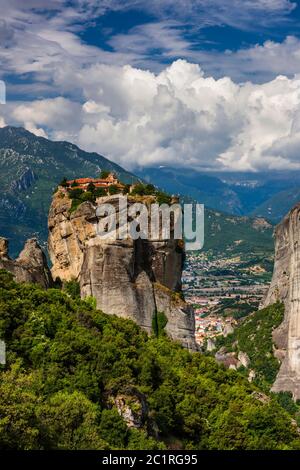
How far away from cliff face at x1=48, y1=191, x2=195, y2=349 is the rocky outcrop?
2.03m

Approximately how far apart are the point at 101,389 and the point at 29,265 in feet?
56.1

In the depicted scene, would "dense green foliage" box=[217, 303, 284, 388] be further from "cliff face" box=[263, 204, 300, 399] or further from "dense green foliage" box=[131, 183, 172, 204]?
"dense green foliage" box=[131, 183, 172, 204]

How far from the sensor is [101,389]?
31750 mm

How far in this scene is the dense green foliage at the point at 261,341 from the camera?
87688 millimetres

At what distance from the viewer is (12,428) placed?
2395 cm

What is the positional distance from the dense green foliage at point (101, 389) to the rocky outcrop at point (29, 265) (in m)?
3.15

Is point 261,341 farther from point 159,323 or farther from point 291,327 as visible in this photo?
point 159,323

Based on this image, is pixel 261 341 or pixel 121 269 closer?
pixel 121 269

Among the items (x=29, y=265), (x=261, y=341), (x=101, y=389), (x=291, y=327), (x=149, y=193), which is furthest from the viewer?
(x=261, y=341)

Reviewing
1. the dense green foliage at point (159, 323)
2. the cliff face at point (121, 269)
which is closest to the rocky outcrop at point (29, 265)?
the cliff face at point (121, 269)

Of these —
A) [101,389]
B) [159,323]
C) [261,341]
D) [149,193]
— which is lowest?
[261,341]

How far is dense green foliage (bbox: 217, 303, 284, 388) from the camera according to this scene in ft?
288

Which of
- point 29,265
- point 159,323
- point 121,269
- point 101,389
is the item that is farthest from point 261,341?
point 101,389

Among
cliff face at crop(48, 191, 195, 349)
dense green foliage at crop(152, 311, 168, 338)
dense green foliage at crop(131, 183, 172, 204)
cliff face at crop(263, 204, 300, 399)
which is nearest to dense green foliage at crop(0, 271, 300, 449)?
dense green foliage at crop(152, 311, 168, 338)
